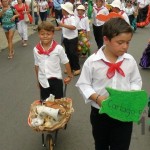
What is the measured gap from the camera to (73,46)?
805 cm

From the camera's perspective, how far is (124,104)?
9.66 ft

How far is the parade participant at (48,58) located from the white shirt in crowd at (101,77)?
1485 millimetres

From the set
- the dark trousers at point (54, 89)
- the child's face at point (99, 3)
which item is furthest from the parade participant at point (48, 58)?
the child's face at point (99, 3)

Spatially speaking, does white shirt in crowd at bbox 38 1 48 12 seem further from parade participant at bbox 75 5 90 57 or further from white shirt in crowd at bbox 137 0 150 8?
parade participant at bbox 75 5 90 57

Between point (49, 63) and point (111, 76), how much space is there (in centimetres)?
175

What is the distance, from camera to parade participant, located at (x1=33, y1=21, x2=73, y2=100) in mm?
4590

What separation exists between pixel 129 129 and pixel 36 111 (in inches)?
53.9

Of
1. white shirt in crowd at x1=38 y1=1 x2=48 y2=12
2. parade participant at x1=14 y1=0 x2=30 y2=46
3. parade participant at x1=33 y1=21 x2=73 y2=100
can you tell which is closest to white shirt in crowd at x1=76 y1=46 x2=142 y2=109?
parade participant at x1=33 y1=21 x2=73 y2=100

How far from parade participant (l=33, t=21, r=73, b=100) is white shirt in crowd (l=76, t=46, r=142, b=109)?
149 centimetres

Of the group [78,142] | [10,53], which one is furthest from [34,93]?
[10,53]

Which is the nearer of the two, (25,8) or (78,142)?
(78,142)

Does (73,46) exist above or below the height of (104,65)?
below

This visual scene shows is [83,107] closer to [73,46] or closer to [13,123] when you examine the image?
[13,123]

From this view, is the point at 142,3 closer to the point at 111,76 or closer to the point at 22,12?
the point at 22,12
